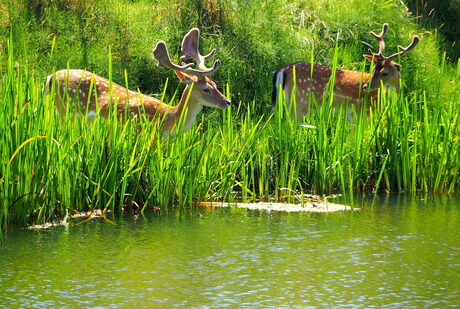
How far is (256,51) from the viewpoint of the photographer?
11.7m

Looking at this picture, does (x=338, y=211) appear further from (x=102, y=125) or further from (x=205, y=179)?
(x=102, y=125)

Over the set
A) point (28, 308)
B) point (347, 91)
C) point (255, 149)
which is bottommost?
point (28, 308)

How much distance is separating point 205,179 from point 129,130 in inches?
31.0

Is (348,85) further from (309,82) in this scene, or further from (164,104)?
(164,104)

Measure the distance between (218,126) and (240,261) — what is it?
4463mm

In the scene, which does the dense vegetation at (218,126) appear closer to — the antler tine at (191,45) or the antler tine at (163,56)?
the antler tine at (191,45)

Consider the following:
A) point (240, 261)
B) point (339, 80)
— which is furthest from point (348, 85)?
point (240, 261)

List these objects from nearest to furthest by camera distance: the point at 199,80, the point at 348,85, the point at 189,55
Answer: the point at 199,80
the point at 189,55
the point at 348,85

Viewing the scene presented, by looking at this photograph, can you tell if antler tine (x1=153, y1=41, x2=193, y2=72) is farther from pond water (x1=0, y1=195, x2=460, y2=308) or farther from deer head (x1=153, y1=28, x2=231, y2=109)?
pond water (x1=0, y1=195, x2=460, y2=308)

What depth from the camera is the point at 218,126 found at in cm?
1013

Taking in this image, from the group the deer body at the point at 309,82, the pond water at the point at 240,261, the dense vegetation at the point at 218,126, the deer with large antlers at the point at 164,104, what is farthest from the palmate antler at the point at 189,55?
the pond water at the point at 240,261

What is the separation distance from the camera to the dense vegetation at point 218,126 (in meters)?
6.68

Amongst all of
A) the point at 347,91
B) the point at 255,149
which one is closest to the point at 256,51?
the point at 347,91

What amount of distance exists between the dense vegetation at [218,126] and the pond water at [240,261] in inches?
14.1
